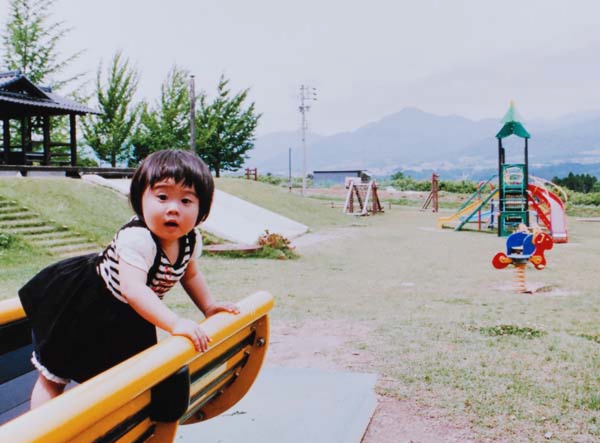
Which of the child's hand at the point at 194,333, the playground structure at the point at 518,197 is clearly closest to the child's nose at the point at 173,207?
the child's hand at the point at 194,333

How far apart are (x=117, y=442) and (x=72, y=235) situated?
Answer: 12237 millimetres

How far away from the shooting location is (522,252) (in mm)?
8305

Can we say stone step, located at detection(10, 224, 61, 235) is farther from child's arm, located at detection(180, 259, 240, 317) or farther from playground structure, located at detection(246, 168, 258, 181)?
playground structure, located at detection(246, 168, 258, 181)

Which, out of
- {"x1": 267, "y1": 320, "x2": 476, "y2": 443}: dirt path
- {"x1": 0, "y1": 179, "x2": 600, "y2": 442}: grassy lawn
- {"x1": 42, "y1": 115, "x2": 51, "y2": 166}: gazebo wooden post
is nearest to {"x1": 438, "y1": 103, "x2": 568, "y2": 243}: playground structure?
{"x1": 0, "y1": 179, "x2": 600, "y2": 442}: grassy lawn

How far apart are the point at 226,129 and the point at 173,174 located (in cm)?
4005

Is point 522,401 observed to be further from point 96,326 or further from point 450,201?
point 450,201

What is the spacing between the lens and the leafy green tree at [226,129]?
4062 cm

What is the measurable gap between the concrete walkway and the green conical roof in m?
7.01

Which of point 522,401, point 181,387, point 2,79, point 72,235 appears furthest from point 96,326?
point 2,79

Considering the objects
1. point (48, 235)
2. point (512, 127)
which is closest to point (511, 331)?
point (48, 235)

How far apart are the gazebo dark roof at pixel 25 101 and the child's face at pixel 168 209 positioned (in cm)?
1887

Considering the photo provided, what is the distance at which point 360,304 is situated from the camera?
6973 mm

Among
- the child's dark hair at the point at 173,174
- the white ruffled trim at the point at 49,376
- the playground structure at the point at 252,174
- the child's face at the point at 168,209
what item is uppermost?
the playground structure at the point at 252,174

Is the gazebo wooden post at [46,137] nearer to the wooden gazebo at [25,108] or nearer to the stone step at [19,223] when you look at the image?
the wooden gazebo at [25,108]
